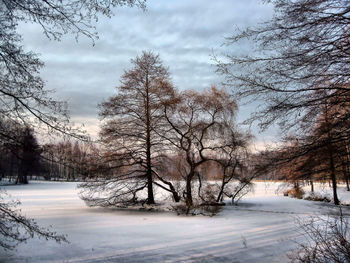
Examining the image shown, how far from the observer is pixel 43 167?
5656 millimetres

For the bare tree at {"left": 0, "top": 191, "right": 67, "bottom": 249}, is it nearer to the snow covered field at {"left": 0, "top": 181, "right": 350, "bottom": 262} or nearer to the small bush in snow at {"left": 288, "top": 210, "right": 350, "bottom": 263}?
the snow covered field at {"left": 0, "top": 181, "right": 350, "bottom": 262}

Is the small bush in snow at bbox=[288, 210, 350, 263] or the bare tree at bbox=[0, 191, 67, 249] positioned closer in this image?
the small bush in snow at bbox=[288, 210, 350, 263]

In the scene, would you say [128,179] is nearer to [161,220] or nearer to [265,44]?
[161,220]

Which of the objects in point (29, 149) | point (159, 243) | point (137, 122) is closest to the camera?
point (29, 149)

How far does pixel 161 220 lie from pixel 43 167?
801cm

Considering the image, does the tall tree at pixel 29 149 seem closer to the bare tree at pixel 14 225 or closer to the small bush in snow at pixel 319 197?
the bare tree at pixel 14 225

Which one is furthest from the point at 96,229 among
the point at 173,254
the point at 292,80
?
the point at 292,80

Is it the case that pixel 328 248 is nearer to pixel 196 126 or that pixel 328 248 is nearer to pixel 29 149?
pixel 29 149

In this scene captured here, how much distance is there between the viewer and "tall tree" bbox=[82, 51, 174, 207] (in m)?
15.4

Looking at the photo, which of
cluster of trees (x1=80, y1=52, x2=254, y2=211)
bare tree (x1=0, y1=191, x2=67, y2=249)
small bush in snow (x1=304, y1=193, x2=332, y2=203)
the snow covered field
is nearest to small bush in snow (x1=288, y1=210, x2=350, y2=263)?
the snow covered field

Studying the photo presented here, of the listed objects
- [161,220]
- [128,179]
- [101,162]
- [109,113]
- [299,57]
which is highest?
[109,113]

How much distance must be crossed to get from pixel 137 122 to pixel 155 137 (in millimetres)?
1366

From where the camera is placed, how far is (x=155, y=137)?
52.4 ft

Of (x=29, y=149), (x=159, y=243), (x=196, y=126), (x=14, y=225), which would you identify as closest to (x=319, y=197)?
(x=196, y=126)
